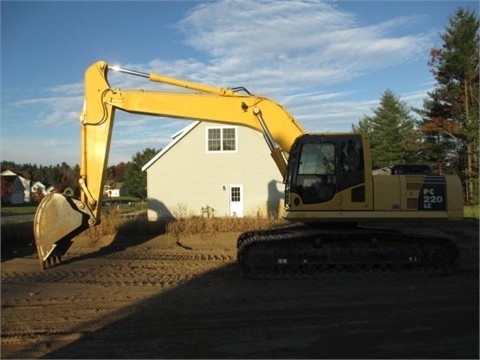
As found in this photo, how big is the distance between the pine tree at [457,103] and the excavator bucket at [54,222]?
1208 inches

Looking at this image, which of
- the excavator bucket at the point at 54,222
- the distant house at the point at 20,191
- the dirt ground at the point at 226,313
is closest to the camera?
the dirt ground at the point at 226,313

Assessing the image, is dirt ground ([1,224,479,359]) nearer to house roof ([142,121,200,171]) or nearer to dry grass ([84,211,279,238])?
dry grass ([84,211,279,238])

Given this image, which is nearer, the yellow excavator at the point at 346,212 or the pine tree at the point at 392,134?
the yellow excavator at the point at 346,212

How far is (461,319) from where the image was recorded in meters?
7.09

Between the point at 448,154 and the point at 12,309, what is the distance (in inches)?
1476

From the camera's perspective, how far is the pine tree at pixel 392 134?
145 ft

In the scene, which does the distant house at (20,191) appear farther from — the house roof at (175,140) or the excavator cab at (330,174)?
the excavator cab at (330,174)

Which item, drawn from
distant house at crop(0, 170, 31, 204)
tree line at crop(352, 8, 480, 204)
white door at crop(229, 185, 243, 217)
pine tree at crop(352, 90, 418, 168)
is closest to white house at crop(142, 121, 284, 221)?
white door at crop(229, 185, 243, 217)

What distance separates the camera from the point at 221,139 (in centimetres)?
3019

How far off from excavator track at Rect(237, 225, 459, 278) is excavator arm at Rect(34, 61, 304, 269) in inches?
67.9

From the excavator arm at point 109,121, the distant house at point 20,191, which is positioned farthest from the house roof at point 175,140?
the distant house at point 20,191

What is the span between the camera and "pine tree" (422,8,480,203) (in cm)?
3704

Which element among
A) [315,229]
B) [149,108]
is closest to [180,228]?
[149,108]

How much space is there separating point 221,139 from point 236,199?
3.50 metres
